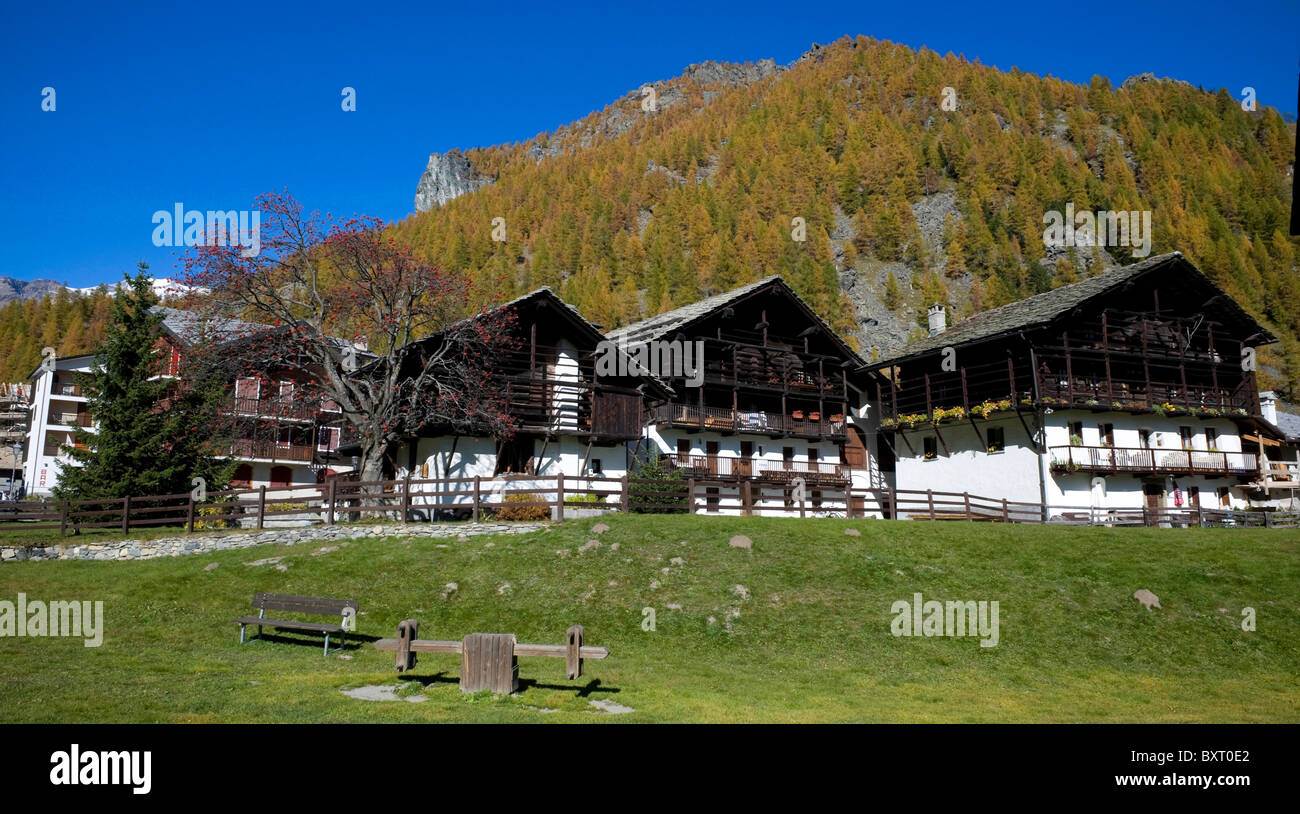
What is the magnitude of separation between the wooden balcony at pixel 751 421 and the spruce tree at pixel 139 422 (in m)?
20.5

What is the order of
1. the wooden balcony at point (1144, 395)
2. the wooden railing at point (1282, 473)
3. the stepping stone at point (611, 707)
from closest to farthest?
the stepping stone at point (611, 707) < the wooden balcony at point (1144, 395) < the wooden railing at point (1282, 473)

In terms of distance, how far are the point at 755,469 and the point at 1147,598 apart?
24483mm

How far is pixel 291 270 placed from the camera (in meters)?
29.2

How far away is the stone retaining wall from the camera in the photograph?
22391 millimetres

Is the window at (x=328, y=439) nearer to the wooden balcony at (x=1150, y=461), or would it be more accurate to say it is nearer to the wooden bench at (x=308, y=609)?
the wooden bench at (x=308, y=609)

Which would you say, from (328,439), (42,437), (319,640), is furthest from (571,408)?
(42,437)

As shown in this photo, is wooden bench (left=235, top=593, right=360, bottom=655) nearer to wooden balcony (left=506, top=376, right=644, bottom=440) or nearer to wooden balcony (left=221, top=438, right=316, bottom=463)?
wooden balcony (left=506, top=376, right=644, bottom=440)

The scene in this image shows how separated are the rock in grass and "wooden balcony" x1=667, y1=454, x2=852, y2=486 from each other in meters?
21.7

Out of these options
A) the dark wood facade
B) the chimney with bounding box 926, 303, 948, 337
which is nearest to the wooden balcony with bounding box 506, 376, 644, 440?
the dark wood facade

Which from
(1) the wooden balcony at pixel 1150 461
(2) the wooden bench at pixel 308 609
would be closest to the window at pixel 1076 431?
(1) the wooden balcony at pixel 1150 461

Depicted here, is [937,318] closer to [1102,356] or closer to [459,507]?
[1102,356]

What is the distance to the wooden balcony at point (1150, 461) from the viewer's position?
3731 cm
